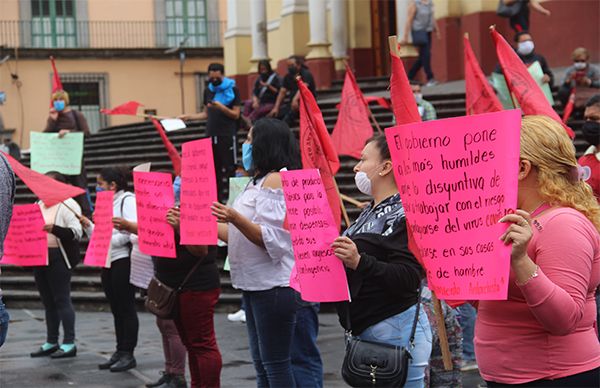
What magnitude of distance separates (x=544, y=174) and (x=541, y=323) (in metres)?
0.50

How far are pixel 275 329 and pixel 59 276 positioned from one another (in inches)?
169

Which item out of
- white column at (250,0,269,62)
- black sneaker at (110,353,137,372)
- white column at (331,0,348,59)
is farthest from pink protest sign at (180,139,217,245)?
white column at (250,0,269,62)

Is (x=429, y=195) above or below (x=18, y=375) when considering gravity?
above

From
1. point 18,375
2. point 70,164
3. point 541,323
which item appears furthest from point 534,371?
point 70,164

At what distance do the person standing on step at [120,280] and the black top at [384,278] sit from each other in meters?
4.27

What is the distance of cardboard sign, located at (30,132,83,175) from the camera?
1343 centimetres

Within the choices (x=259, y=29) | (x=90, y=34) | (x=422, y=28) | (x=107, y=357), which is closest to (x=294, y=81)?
(x=422, y=28)

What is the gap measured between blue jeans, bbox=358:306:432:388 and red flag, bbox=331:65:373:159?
575 cm

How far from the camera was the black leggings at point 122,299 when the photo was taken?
9.16m

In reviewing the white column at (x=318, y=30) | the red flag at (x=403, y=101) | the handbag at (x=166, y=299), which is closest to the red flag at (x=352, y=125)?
the handbag at (x=166, y=299)

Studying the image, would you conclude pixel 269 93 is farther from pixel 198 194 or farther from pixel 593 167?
pixel 198 194

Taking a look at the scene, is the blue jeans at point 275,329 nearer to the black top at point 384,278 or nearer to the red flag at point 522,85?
the black top at point 384,278

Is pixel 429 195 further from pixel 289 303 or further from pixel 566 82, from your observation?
pixel 566 82

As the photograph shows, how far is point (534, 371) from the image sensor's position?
375cm
